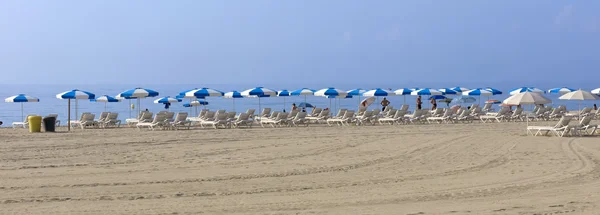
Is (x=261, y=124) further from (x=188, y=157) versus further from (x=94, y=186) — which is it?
(x=94, y=186)

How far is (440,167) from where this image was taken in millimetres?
11844

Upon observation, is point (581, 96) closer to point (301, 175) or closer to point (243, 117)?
point (243, 117)

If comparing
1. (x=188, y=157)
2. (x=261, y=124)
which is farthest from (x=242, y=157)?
(x=261, y=124)

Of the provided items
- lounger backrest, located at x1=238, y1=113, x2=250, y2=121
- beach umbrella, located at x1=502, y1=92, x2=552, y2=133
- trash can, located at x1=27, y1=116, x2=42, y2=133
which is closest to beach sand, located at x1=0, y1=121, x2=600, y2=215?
beach umbrella, located at x1=502, y1=92, x2=552, y2=133

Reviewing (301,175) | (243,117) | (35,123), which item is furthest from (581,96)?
(35,123)

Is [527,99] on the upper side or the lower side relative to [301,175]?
upper

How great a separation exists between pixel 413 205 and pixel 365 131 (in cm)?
1216

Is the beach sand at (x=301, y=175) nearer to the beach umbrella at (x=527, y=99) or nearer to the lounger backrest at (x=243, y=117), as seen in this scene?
the beach umbrella at (x=527, y=99)

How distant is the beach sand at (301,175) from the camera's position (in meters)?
8.27

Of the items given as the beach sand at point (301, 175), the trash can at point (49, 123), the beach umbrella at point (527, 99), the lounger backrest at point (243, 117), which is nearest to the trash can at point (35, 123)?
the trash can at point (49, 123)

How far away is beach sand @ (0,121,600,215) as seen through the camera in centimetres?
827

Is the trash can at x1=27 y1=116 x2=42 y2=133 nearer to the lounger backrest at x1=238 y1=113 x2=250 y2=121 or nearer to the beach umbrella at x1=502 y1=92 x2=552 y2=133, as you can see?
the lounger backrest at x1=238 y1=113 x2=250 y2=121

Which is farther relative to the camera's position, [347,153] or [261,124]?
[261,124]

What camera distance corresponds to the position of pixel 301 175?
35.6 ft
